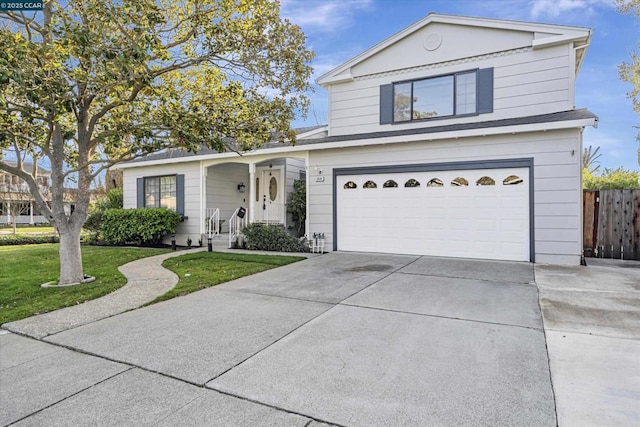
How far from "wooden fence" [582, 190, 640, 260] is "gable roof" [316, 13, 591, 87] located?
3386 mm

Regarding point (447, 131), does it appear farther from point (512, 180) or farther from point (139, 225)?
point (139, 225)

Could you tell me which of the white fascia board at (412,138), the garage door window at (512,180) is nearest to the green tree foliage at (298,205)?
the white fascia board at (412,138)

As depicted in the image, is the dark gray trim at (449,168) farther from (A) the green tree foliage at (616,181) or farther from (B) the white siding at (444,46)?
(A) the green tree foliage at (616,181)

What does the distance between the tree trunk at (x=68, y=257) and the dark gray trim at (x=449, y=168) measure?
6.12 metres

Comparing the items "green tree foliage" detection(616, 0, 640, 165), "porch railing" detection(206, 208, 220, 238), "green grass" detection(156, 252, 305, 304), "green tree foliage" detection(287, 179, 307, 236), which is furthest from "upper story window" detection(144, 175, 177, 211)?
"green tree foliage" detection(616, 0, 640, 165)

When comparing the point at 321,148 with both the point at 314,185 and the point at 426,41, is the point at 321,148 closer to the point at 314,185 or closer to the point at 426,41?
the point at 314,185

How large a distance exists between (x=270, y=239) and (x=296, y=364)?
25.5 feet

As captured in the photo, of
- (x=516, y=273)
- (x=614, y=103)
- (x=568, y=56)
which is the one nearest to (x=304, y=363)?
(x=516, y=273)

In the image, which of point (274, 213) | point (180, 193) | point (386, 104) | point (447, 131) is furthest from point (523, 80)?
point (180, 193)

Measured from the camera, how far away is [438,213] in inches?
358

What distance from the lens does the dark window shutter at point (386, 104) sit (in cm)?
1009

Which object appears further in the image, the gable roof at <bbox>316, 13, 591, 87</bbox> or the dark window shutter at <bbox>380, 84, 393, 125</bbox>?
the dark window shutter at <bbox>380, 84, 393, 125</bbox>

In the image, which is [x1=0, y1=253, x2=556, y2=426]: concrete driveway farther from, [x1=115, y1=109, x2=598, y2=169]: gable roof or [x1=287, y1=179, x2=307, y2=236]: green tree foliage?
[x1=287, y1=179, x2=307, y2=236]: green tree foliage

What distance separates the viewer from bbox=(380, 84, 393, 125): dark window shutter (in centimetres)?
1009
